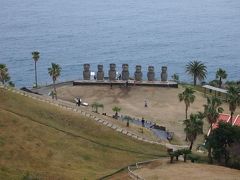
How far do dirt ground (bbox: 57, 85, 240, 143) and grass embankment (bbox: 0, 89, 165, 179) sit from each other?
1865cm

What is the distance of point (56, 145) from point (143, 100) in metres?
39.9

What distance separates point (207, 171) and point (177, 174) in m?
3.39

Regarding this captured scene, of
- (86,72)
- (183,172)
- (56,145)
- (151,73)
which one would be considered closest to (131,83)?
(151,73)

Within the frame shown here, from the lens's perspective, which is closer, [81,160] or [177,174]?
[177,174]

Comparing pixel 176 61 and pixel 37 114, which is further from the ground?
pixel 176 61

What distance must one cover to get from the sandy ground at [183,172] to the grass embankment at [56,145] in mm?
5268

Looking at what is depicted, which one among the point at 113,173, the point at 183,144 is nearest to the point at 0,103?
the point at 113,173

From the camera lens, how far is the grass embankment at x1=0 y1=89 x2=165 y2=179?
5197 centimetres

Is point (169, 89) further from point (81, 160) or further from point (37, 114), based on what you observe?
point (81, 160)

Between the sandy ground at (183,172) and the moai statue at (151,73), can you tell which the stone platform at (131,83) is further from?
the sandy ground at (183,172)

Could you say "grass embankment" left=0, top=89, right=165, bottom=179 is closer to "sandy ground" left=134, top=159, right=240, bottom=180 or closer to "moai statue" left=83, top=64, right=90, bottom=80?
"sandy ground" left=134, top=159, right=240, bottom=180

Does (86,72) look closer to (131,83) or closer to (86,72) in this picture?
(86,72)

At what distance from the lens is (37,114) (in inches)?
2699

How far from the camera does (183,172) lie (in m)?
50.7
